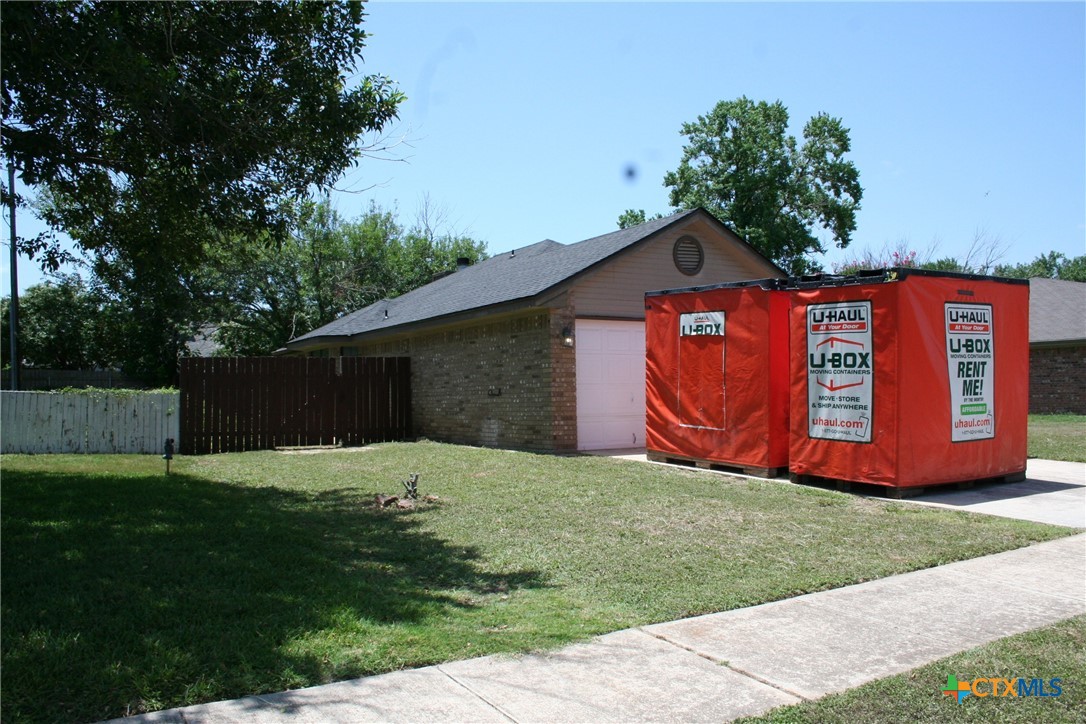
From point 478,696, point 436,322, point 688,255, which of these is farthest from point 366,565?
point 688,255

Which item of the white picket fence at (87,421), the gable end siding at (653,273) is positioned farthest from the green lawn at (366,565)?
the white picket fence at (87,421)

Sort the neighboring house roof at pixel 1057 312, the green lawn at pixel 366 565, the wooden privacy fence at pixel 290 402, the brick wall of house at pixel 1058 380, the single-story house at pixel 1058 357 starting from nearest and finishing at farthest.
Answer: the green lawn at pixel 366 565, the wooden privacy fence at pixel 290 402, the neighboring house roof at pixel 1057 312, the single-story house at pixel 1058 357, the brick wall of house at pixel 1058 380

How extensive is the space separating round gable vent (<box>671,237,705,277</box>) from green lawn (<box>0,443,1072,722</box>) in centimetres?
613

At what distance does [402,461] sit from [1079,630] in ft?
34.1

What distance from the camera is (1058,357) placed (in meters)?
26.2

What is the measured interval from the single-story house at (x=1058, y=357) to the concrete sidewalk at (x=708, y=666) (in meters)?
23.6

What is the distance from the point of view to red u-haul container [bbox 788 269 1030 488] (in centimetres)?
940

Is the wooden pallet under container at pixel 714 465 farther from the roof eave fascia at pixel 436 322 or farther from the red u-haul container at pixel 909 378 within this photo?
the roof eave fascia at pixel 436 322

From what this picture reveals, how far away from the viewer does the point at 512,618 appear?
4.89 meters

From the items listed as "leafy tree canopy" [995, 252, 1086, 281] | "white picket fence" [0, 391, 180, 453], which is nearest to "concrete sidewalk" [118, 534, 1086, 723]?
"white picket fence" [0, 391, 180, 453]

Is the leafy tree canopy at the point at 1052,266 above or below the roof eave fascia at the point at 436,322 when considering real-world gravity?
above

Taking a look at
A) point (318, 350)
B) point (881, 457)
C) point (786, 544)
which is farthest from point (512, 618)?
point (318, 350)

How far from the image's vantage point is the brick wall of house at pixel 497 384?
564 inches

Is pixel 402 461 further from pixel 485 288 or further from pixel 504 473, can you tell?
pixel 485 288
